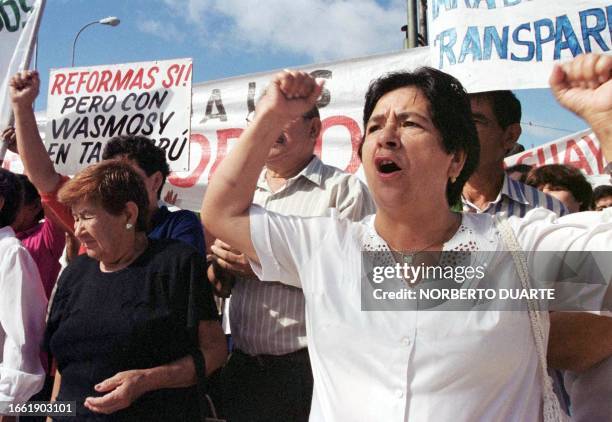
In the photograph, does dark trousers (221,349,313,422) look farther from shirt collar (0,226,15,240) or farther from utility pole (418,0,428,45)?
utility pole (418,0,428,45)

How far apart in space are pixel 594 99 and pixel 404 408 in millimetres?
754

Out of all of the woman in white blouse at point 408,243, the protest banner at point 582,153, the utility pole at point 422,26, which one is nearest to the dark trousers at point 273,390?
the woman in white blouse at point 408,243

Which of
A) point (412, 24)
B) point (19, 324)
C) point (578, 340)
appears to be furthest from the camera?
point (412, 24)

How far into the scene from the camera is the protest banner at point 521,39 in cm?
274

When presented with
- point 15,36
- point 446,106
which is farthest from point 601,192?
point 15,36

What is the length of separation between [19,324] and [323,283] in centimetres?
146

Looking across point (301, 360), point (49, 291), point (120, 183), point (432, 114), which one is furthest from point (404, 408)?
point (49, 291)

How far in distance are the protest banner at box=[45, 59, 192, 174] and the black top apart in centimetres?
181

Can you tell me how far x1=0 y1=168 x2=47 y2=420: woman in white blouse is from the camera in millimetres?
2322

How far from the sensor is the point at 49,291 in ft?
10.3

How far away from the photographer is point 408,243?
4.91 ft

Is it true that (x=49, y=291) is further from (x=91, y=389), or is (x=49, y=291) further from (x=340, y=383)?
(x=340, y=383)

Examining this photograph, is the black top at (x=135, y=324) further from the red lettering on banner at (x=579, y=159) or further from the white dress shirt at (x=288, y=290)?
the red lettering on banner at (x=579, y=159)

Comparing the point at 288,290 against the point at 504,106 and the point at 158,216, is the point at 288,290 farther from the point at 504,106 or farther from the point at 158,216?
the point at 504,106
